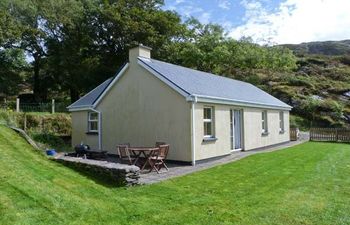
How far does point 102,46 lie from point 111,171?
31.0 metres

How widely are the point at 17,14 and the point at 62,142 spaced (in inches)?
872

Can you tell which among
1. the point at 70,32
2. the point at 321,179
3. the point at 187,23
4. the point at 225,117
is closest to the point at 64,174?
the point at 321,179

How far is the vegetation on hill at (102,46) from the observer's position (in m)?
36.0

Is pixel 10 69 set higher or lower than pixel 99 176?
higher

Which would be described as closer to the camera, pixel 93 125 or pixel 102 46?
pixel 93 125

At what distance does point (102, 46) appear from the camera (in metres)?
38.7

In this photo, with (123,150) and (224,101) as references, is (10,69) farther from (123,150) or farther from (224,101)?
(123,150)

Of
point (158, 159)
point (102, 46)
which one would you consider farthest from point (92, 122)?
point (102, 46)

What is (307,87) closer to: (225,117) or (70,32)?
(70,32)

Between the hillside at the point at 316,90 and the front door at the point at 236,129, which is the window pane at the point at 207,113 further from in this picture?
the hillside at the point at 316,90

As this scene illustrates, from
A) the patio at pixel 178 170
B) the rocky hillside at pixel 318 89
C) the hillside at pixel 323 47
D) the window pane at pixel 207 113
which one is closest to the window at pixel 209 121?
the window pane at pixel 207 113

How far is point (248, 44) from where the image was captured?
43938 mm

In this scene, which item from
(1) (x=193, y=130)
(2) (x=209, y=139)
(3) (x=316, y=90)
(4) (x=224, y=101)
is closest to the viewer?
(1) (x=193, y=130)

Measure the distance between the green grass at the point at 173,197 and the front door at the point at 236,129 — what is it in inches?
242
